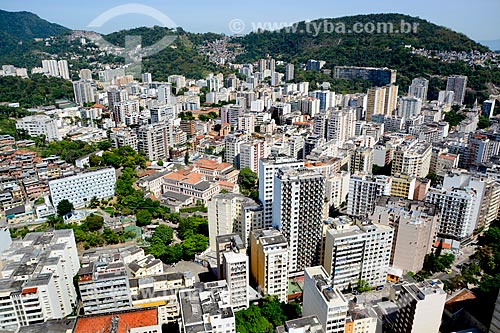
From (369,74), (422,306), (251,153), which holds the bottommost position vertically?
(422,306)

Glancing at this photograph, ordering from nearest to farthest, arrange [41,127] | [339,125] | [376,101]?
[339,125], [41,127], [376,101]

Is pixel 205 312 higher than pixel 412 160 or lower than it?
lower

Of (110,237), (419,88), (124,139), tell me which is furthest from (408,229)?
(419,88)

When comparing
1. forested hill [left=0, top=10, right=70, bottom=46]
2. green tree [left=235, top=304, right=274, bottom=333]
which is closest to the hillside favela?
green tree [left=235, top=304, right=274, bottom=333]

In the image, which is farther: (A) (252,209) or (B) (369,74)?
(B) (369,74)

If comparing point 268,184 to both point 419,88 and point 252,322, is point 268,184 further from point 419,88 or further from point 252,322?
point 419,88

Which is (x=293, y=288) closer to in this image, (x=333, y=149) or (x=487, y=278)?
(x=487, y=278)

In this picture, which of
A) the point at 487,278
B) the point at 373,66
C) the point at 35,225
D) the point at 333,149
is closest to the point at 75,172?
the point at 35,225
